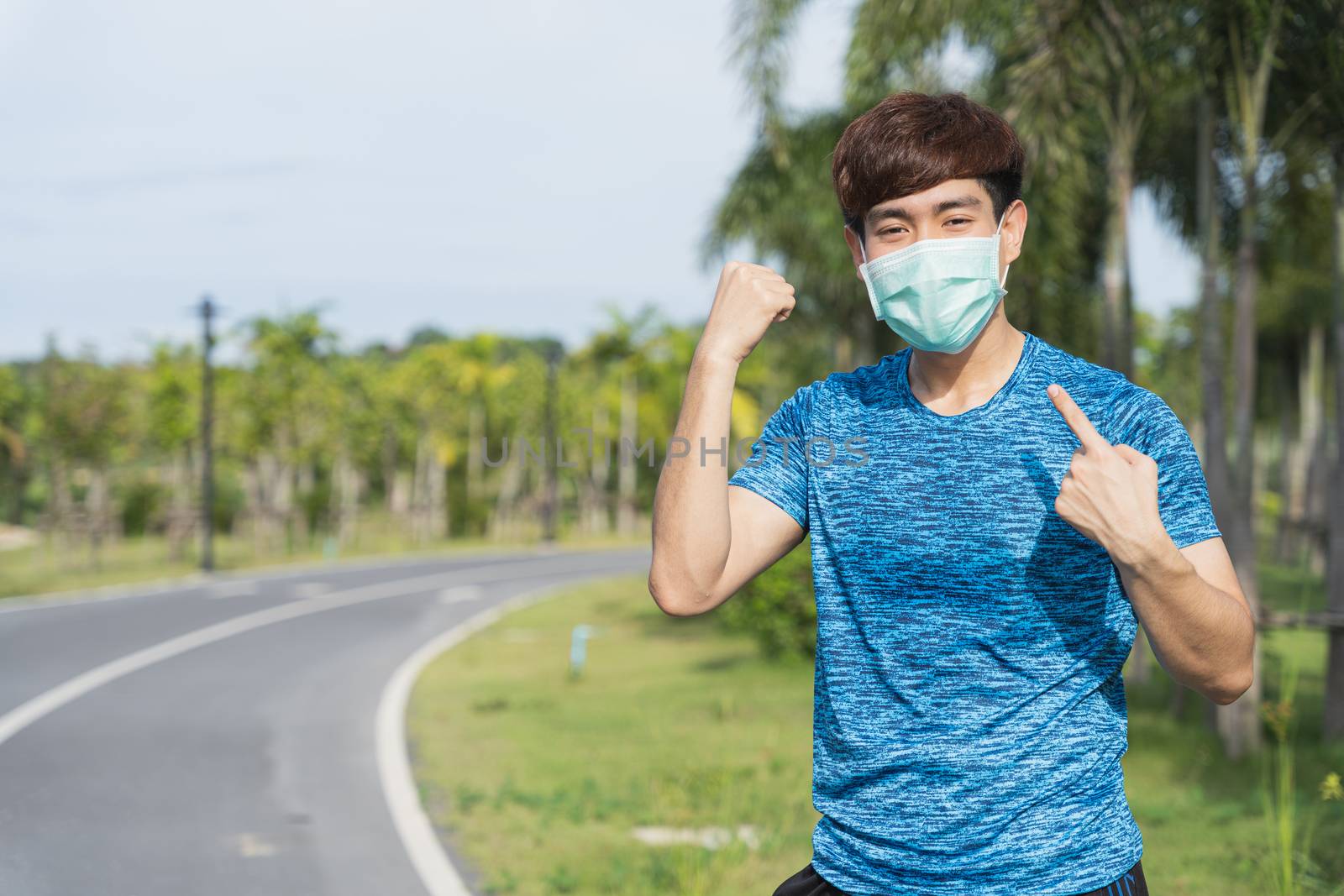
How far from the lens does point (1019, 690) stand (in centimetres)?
190

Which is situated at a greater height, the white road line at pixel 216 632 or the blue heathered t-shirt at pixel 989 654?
the blue heathered t-shirt at pixel 989 654

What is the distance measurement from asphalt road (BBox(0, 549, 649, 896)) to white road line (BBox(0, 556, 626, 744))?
0.14 feet

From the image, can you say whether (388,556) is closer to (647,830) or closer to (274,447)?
(274,447)

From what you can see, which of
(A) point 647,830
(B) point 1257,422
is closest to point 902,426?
(A) point 647,830

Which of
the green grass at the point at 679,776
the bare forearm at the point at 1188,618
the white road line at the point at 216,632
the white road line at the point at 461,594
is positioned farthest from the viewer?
the white road line at the point at 461,594

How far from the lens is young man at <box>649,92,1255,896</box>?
1891mm

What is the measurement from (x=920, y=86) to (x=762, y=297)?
8994 millimetres

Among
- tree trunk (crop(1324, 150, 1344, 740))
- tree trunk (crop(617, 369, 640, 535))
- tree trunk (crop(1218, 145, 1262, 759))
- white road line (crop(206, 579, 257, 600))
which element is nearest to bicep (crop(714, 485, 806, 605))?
tree trunk (crop(1218, 145, 1262, 759))

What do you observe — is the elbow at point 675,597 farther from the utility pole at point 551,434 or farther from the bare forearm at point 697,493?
the utility pole at point 551,434

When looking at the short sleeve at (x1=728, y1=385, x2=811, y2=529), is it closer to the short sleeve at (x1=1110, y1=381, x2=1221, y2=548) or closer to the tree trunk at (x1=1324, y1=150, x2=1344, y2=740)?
the short sleeve at (x1=1110, y1=381, x2=1221, y2=548)

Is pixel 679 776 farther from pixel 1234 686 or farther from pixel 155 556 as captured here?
pixel 155 556

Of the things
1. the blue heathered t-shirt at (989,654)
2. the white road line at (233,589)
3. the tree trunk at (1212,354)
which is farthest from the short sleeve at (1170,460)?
the white road line at (233,589)

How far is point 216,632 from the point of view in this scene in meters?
15.7

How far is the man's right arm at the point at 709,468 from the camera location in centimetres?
200
